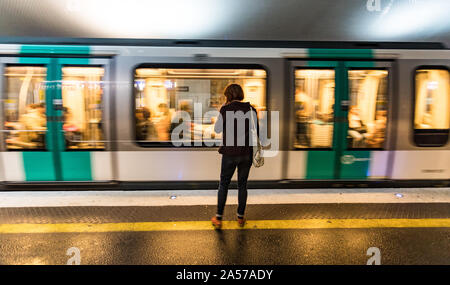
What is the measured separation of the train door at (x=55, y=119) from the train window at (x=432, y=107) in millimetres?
5382

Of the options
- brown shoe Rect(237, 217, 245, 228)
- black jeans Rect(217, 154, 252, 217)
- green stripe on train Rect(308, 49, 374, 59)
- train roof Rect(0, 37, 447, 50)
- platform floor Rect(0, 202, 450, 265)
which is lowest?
platform floor Rect(0, 202, 450, 265)

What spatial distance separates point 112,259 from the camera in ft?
9.41

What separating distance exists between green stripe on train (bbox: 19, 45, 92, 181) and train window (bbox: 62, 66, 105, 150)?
0.10 metres

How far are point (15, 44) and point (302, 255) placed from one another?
5240 millimetres

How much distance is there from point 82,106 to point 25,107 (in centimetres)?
91

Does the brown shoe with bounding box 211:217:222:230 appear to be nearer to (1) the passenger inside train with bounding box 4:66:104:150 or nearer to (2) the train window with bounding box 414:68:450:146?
(1) the passenger inside train with bounding box 4:66:104:150

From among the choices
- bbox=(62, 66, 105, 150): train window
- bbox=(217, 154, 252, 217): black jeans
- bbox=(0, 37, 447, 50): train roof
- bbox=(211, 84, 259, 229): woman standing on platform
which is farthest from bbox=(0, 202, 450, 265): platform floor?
bbox=(0, 37, 447, 50): train roof

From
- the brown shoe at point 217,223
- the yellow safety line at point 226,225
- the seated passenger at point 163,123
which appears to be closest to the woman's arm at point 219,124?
the brown shoe at point 217,223

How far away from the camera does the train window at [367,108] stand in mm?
4816

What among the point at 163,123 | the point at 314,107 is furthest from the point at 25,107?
the point at 314,107

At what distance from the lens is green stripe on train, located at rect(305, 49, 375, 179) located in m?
4.69

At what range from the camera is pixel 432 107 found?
486 centimetres
